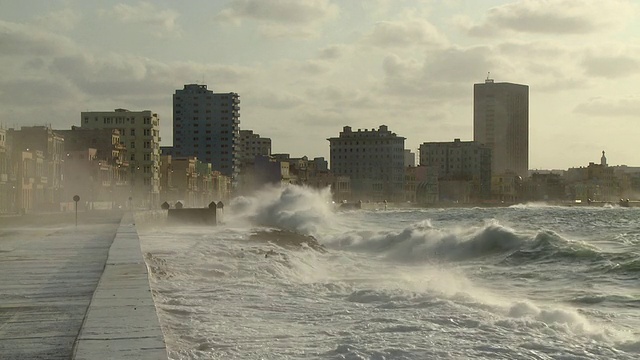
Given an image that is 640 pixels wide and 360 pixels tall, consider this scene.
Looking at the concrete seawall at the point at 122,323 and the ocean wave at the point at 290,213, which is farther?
the ocean wave at the point at 290,213

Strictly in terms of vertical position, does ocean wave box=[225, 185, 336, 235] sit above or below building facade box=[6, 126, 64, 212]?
below

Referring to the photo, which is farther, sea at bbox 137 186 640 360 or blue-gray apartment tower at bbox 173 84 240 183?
blue-gray apartment tower at bbox 173 84 240 183

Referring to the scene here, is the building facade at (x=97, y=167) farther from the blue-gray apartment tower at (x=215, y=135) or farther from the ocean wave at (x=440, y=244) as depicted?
the blue-gray apartment tower at (x=215, y=135)

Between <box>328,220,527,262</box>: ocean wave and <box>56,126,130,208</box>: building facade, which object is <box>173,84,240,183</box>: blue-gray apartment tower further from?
<box>328,220,527,262</box>: ocean wave

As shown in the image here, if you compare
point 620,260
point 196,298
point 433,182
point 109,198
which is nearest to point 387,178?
point 433,182

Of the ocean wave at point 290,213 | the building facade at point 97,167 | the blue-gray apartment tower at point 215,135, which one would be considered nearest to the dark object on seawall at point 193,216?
the ocean wave at point 290,213

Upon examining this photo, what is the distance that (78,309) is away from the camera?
9461 mm

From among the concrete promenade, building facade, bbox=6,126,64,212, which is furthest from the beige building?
the concrete promenade

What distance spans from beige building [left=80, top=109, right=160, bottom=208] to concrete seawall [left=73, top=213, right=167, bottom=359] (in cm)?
9009

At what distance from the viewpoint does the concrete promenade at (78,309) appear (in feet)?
22.4

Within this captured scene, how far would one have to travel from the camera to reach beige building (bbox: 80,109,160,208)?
101000mm

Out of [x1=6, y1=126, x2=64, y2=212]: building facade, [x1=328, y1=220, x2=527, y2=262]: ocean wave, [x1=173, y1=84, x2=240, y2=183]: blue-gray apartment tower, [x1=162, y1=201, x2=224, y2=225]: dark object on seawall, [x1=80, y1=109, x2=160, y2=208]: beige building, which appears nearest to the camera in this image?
[x1=328, y1=220, x2=527, y2=262]: ocean wave

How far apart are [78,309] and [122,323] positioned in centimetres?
212

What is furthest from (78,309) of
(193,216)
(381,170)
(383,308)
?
(381,170)
